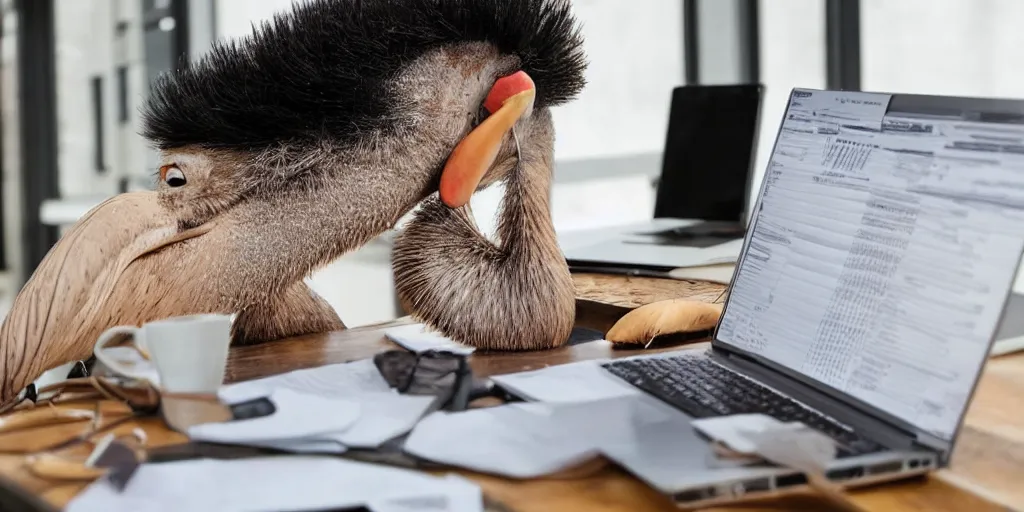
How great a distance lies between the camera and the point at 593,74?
75.6 inches

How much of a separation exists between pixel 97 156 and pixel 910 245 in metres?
3.50

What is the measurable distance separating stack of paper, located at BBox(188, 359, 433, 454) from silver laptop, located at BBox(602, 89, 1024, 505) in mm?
218

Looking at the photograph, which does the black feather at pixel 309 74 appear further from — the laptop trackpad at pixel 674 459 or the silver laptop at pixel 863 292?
the laptop trackpad at pixel 674 459

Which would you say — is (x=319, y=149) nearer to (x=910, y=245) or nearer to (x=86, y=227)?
(x=86, y=227)

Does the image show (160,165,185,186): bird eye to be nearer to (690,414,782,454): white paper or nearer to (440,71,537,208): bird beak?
(440,71,537,208): bird beak

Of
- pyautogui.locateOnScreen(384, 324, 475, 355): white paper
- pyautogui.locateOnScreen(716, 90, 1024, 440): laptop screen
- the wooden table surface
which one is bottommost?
the wooden table surface

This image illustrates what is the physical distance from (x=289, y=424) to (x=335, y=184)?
13.2 inches

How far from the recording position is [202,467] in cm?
73

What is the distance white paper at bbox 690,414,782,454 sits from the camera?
27.2 inches

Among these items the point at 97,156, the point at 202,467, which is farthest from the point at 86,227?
the point at 97,156

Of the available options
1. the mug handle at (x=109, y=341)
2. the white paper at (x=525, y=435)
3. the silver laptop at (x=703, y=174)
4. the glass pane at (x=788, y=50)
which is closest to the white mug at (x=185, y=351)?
the mug handle at (x=109, y=341)

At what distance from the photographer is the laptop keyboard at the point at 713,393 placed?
0.75 metres

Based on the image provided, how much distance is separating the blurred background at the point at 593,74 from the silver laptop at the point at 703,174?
6.3 inches

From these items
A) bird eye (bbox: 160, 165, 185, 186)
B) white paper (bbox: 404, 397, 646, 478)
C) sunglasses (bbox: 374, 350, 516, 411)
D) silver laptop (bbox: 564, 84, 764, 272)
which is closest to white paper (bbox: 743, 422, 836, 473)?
white paper (bbox: 404, 397, 646, 478)
